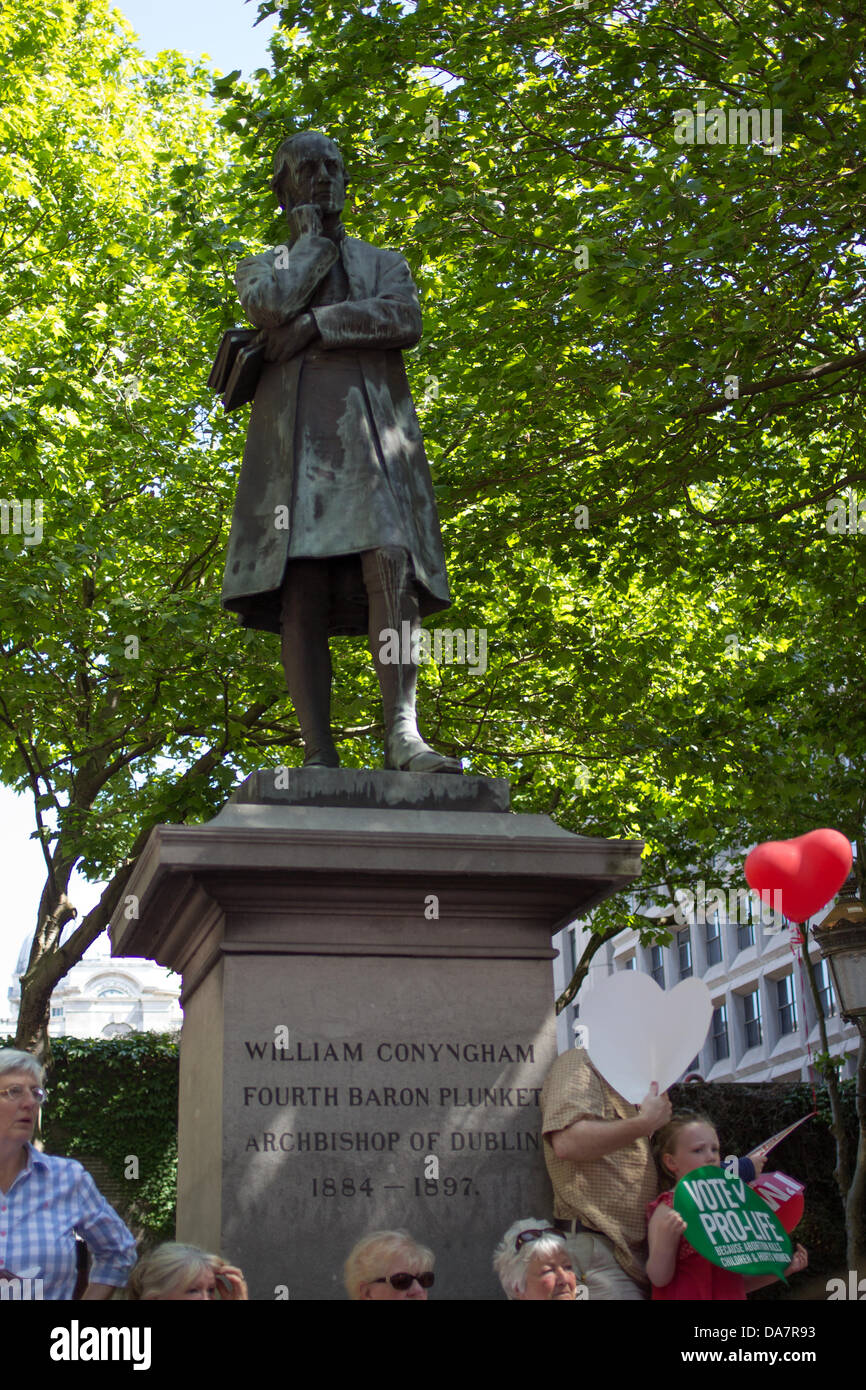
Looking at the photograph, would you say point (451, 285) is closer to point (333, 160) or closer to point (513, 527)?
point (513, 527)

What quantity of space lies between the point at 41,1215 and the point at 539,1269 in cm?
139

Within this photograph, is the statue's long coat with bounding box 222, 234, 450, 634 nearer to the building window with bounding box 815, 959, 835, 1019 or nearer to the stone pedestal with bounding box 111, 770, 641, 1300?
the stone pedestal with bounding box 111, 770, 641, 1300

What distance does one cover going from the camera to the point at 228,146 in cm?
2259

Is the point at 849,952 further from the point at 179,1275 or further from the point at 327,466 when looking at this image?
the point at 179,1275

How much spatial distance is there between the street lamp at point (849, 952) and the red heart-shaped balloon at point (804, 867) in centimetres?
747

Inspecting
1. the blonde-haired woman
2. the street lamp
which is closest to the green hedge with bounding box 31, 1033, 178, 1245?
the street lamp

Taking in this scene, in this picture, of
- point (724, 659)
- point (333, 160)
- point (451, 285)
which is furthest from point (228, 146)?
point (333, 160)

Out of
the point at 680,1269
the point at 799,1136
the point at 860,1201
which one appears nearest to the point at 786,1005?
the point at 799,1136

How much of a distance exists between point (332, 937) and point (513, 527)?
9355 mm

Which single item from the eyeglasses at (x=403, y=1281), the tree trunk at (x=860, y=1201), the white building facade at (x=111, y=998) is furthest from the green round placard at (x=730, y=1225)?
the white building facade at (x=111, y=998)

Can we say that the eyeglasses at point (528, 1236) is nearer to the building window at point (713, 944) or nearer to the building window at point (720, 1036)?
the building window at point (720, 1036)

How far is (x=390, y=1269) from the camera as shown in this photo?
13.7 feet

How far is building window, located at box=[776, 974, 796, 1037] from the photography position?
4259 centimetres

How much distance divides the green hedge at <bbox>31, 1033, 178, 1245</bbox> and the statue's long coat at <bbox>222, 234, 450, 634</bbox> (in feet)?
60.8
